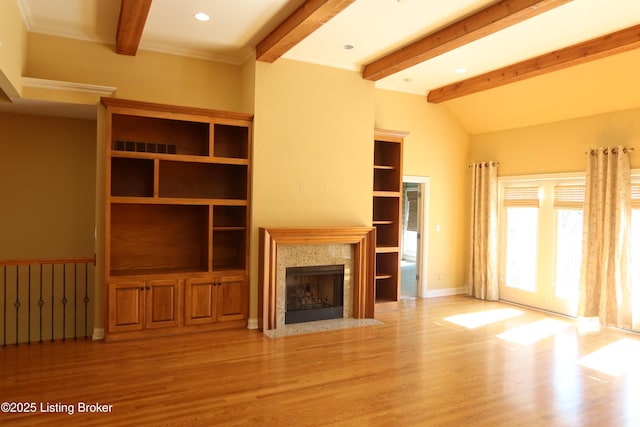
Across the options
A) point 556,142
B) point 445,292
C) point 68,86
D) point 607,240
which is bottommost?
point 445,292

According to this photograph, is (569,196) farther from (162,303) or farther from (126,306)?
(126,306)

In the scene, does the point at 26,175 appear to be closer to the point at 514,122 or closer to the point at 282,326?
the point at 282,326

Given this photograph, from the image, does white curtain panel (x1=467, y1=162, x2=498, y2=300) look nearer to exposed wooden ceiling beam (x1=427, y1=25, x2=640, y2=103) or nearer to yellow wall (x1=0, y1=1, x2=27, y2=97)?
exposed wooden ceiling beam (x1=427, y1=25, x2=640, y2=103)

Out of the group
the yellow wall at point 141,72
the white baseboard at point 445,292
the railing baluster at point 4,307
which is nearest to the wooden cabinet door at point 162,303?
the railing baluster at point 4,307

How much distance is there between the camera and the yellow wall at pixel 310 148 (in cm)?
546

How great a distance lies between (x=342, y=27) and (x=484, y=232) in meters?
4.43

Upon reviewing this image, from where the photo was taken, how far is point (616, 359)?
4.52m

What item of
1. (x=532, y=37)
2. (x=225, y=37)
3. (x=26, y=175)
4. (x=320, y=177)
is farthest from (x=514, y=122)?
(x=26, y=175)

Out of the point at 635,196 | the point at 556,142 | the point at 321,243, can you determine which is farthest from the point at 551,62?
the point at 321,243

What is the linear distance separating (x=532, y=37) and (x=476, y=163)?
296cm

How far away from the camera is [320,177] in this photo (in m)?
5.83

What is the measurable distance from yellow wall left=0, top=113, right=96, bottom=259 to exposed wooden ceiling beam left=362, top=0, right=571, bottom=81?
3.97 meters

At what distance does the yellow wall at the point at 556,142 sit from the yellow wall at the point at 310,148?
2553 mm

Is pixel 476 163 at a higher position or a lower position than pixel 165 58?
lower
